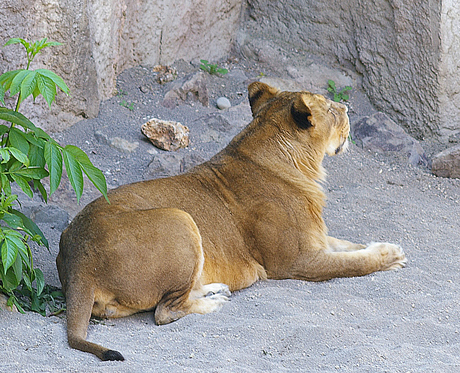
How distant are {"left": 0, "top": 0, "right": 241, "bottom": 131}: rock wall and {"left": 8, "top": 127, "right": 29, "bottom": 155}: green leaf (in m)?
2.36

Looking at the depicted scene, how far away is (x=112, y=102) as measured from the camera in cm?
735

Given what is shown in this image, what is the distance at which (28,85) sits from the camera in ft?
11.2

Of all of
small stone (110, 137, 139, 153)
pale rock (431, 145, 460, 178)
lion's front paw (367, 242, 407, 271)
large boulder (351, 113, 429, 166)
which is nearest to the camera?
lion's front paw (367, 242, 407, 271)

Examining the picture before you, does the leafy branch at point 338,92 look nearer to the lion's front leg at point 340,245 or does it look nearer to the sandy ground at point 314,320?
the sandy ground at point 314,320

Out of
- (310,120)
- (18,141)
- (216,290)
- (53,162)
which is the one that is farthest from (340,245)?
(18,141)

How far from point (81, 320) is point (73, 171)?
2.82 feet

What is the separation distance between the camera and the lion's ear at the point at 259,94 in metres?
5.23

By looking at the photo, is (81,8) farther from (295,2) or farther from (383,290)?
(383,290)

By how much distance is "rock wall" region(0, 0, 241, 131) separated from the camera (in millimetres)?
5969

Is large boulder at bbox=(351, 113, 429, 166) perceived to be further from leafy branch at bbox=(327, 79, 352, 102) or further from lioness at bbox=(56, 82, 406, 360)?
lioness at bbox=(56, 82, 406, 360)

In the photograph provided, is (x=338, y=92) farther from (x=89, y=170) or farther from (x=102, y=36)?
(x=89, y=170)

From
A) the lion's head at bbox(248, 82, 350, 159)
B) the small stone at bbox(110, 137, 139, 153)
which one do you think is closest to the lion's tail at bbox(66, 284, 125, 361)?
the lion's head at bbox(248, 82, 350, 159)

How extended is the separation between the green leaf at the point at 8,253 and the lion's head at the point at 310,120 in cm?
230

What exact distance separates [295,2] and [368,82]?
1525 mm
